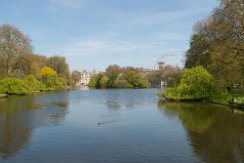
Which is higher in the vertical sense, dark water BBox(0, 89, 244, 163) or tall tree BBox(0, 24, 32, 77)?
tall tree BBox(0, 24, 32, 77)

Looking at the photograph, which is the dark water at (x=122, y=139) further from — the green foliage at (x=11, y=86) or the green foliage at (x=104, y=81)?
the green foliage at (x=104, y=81)

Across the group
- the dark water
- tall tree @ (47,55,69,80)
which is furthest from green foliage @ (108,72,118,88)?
the dark water

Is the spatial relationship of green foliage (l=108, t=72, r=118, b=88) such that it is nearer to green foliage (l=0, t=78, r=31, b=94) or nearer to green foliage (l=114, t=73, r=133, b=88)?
green foliage (l=114, t=73, r=133, b=88)

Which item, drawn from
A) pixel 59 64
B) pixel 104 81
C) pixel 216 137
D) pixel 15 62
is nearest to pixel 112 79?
pixel 104 81

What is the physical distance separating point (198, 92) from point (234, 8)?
54.0 feet

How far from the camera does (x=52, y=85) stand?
3807 inches

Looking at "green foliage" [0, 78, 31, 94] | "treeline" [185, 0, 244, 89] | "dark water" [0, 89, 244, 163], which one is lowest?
"dark water" [0, 89, 244, 163]

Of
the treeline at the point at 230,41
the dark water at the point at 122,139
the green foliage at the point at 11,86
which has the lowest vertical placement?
the dark water at the point at 122,139

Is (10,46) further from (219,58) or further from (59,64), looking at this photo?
(59,64)

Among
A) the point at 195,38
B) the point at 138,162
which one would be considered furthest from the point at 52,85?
the point at 138,162

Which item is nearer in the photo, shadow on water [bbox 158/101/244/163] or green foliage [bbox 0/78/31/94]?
shadow on water [bbox 158/101/244/163]

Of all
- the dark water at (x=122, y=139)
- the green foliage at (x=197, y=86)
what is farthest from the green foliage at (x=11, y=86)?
the dark water at (x=122, y=139)

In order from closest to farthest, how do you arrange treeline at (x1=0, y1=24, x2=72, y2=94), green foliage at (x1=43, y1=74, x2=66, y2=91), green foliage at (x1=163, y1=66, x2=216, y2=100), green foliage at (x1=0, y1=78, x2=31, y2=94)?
green foliage at (x1=163, y1=66, x2=216, y2=100) < green foliage at (x1=0, y1=78, x2=31, y2=94) < treeline at (x1=0, y1=24, x2=72, y2=94) < green foliage at (x1=43, y1=74, x2=66, y2=91)

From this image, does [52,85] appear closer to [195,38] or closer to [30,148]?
[195,38]
